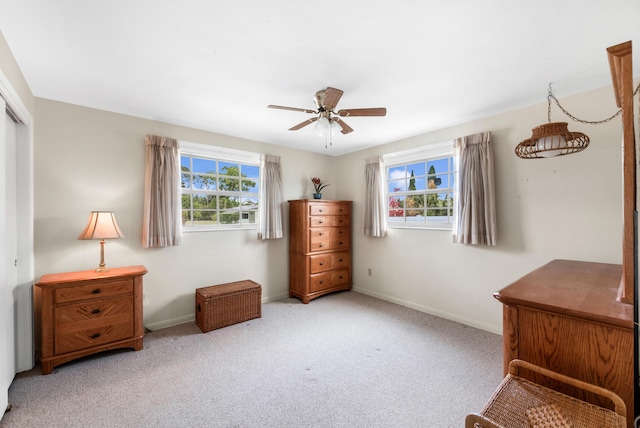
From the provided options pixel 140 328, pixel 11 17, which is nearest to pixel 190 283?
pixel 140 328

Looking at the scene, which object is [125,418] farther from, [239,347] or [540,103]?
[540,103]

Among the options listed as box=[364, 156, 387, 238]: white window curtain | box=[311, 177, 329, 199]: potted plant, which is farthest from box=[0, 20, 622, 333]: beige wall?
box=[311, 177, 329, 199]: potted plant

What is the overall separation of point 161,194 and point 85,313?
134 cm

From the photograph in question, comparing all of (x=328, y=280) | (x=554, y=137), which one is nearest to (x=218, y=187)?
(x=328, y=280)

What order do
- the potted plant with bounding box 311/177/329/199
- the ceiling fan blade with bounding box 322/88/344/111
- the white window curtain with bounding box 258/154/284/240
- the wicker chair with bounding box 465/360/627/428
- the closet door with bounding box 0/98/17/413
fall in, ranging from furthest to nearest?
1. the potted plant with bounding box 311/177/329/199
2. the white window curtain with bounding box 258/154/284/240
3. the ceiling fan blade with bounding box 322/88/344/111
4. the closet door with bounding box 0/98/17/413
5. the wicker chair with bounding box 465/360/627/428

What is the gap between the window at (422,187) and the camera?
3529mm

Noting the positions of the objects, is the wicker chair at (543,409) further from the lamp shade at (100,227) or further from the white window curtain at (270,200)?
the white window curtain at (270,200)

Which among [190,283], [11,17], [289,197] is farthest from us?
[289,197]

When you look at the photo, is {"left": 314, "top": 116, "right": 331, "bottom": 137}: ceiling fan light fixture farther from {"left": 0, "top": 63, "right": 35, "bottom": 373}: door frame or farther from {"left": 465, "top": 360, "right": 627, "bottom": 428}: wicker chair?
{"left": 0, "top": 63, "right": 35, "bottom": 373}: door frame

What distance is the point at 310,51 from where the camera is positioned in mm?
1884

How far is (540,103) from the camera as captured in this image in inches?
106

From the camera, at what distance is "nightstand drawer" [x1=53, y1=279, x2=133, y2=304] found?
229 cm

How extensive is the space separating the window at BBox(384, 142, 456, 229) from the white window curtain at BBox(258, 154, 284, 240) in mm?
1700

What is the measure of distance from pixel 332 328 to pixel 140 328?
1.97 meters
